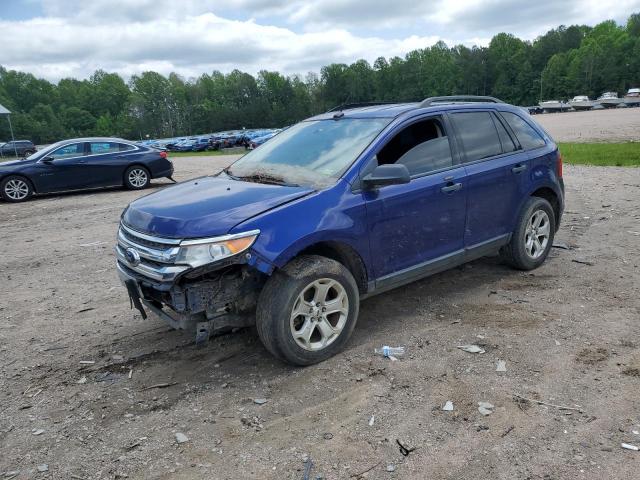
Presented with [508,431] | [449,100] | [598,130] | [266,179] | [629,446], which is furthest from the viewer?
[598,130]

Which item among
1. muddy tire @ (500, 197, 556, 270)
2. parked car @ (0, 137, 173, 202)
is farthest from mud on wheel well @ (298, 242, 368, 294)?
parked car @ (0, 137, 173, 202)

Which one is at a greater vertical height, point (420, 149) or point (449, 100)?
point (449, 100)

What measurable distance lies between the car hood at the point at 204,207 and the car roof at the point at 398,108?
1230mm

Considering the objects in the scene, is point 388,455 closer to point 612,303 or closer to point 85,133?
point 612,303

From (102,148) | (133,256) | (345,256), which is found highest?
(102,148)

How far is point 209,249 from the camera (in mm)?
3465

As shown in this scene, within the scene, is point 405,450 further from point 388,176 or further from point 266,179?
point 266,179

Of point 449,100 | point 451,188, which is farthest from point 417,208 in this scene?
point 449,100

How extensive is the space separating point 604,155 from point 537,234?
11.6m

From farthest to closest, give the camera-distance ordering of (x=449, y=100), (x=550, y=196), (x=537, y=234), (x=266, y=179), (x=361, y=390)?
(x=550, y=196)
(x=537, y=234)
(x=449, y=100)
(x=266, y=179)
(x=361, y=390)

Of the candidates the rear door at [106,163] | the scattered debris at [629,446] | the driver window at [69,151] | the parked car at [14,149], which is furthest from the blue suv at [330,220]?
the parked car at [14,149]

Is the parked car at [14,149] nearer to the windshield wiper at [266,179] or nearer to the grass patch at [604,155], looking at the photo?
the grass patch at [604,155]

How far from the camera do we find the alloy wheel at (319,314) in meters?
3.79

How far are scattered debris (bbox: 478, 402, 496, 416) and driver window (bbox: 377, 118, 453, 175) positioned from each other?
6.48 ft
